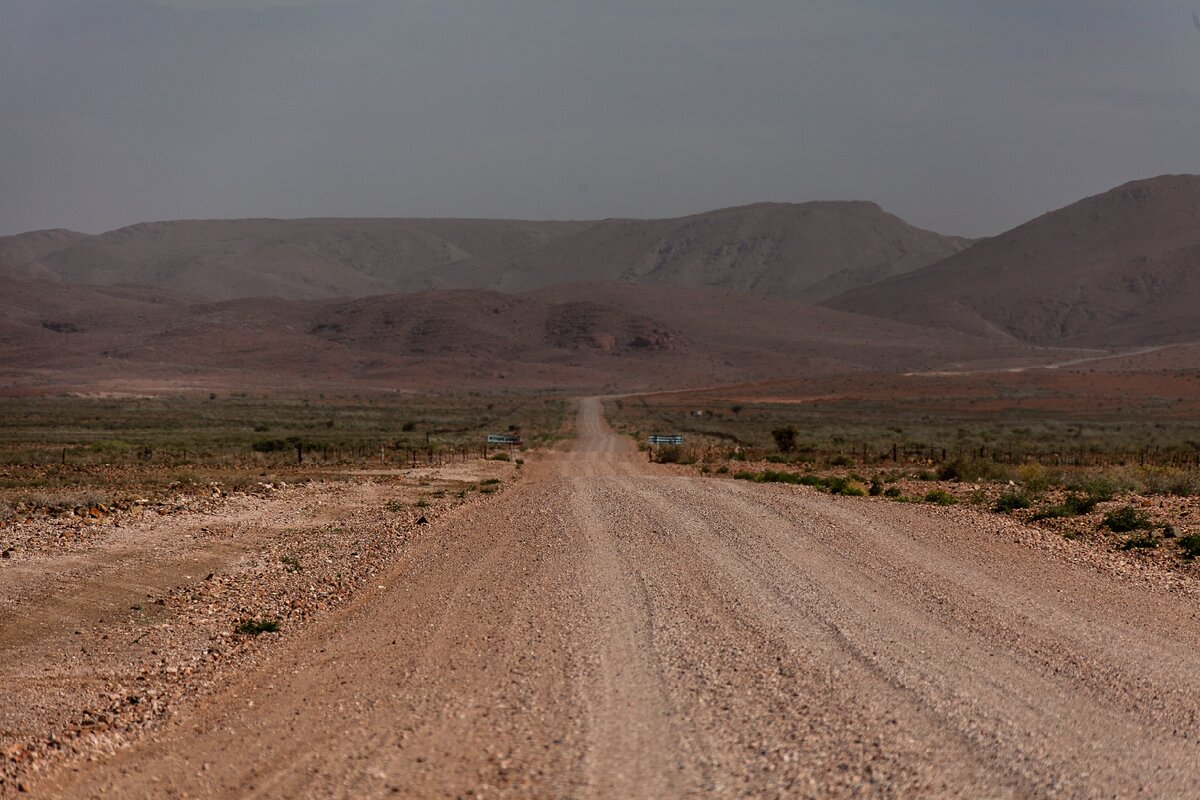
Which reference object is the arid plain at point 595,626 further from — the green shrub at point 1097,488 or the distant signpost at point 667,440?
the distant signpost at point 667,440

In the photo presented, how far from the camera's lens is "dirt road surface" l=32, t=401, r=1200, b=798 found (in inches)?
281

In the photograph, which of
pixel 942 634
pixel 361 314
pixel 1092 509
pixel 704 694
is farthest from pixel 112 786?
pixel 361 314

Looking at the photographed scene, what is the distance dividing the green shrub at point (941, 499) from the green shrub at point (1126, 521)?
4456 millimetres

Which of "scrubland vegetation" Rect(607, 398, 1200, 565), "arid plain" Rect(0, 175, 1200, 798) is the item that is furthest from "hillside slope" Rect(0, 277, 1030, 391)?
"arid plain" Rect(0, 175, 1200, 798)

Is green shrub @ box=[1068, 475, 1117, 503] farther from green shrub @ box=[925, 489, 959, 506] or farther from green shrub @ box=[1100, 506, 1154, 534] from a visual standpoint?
green shrub @ box=[1100, 506, 1154, 534]

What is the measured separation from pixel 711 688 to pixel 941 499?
15.5 m

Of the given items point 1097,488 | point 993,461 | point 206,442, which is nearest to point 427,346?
point 206,442

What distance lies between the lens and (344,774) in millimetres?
7195

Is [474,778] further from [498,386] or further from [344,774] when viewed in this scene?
[498,386]

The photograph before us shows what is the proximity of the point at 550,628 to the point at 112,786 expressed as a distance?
4.53m

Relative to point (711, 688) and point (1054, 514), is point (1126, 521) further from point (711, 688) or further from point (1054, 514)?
point (711, 688)

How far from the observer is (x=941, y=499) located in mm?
23438

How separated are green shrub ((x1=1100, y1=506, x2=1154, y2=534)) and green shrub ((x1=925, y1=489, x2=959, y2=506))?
446 centimetres

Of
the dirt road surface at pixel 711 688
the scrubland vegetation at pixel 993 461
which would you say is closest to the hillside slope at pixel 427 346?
the scrubland vegetation at pixel 993 461
